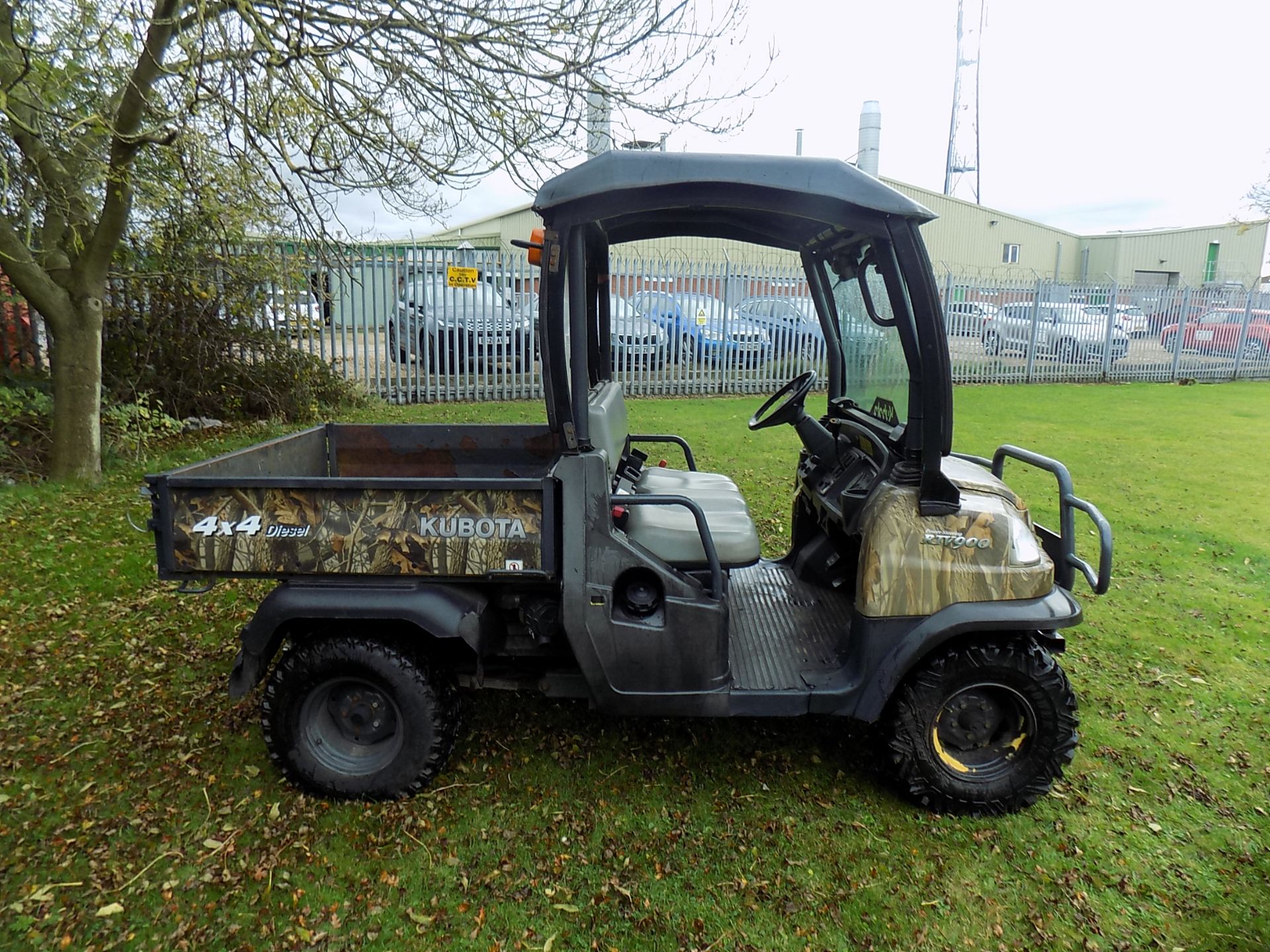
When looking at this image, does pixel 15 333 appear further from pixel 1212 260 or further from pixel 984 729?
pixel 1212 260

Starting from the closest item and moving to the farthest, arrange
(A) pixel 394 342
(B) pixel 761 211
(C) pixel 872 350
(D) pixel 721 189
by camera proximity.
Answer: (D) pixel 721 189 → (B) pixel 761 211 → (C) pixel 872 350 → (A) pixel 394 342

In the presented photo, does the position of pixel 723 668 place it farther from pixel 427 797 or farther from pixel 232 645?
pixel 232 645

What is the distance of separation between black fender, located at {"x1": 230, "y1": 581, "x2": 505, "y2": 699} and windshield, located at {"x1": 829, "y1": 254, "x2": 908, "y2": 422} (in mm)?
1715

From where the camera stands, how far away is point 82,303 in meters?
6.75

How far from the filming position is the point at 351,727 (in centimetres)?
302

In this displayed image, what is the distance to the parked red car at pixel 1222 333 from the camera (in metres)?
17.5

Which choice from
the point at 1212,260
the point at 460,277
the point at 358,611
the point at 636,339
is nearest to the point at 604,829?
the point at 358,611

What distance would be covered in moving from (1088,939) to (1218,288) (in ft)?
66.2

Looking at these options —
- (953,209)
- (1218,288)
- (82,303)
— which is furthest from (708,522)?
(953,209)

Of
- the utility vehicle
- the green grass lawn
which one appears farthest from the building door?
the utility vehicle

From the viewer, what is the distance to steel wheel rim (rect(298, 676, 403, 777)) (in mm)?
2951

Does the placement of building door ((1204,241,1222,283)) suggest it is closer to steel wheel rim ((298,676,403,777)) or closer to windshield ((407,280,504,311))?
windshield ((407,280,504,311))

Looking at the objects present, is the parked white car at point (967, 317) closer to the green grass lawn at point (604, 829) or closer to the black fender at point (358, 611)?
the green grass lawn at point (604, 829)

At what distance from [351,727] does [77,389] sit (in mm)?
5488
